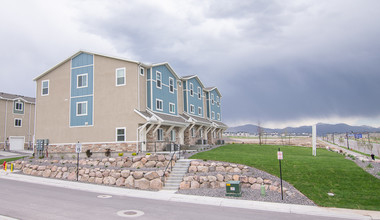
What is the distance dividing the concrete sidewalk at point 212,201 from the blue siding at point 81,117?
23.3 ft

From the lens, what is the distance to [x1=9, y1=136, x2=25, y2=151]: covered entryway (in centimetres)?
4400

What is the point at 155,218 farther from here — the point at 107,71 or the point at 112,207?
the point at 107,71

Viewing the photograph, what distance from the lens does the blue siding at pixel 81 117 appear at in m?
27.3

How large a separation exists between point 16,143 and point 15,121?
3482mm

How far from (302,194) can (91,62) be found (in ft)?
74.0

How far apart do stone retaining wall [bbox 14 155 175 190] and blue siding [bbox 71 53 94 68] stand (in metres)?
10.0

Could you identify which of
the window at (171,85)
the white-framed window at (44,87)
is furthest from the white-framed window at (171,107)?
the white-framed window at (44,87)

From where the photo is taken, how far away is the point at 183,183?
17781 millimetres

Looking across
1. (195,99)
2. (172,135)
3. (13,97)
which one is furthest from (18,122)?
(172,135)

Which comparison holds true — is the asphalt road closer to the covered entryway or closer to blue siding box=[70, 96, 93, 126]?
blue siding box=[70, 96, 93, 126]

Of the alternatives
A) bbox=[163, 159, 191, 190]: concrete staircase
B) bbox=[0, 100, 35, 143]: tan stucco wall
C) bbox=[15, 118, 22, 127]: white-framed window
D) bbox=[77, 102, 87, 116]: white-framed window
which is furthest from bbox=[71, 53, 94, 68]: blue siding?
bbox=[15, 118, 22, 127]: white-framed window

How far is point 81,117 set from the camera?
27672 mm

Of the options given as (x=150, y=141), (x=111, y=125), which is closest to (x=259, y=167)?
(x=150, y=141)

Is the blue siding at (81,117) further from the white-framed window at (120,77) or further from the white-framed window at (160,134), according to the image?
the white-framed window at (160,134)
